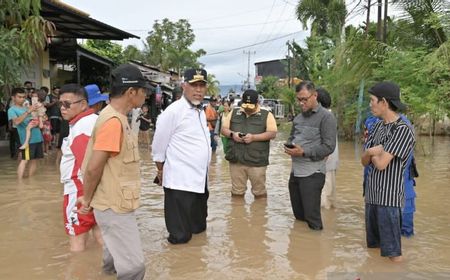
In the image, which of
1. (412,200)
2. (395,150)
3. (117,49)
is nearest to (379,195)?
(395,150)

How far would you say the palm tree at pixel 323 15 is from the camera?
27.6 m

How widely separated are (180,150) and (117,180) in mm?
1861

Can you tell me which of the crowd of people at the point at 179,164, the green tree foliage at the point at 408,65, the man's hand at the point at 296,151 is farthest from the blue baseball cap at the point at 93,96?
the green tree foliage at the point at 408,65

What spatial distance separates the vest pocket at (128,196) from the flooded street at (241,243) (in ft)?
3.89

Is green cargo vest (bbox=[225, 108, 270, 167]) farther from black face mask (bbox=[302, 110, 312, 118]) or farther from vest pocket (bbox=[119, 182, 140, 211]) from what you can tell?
vest pocket (bbox=[119, 182, 140, 211])

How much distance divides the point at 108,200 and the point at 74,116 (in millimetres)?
1582

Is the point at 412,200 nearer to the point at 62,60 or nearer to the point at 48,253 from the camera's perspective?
the point at 48,253

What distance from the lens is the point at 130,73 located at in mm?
3535

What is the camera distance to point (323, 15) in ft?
100.0

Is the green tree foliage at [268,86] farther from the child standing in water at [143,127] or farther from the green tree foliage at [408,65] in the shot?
the child standing in water at [143,127]

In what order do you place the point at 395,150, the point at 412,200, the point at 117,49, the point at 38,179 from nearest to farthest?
1. the point at 395,150
2. the point at 412,200
3. the point at 38,179
4. the point at 117,49

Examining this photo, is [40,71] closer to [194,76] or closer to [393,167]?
[194,76]

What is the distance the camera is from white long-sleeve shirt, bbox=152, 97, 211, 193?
5254mm

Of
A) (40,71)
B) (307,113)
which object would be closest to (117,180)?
(307,113)
